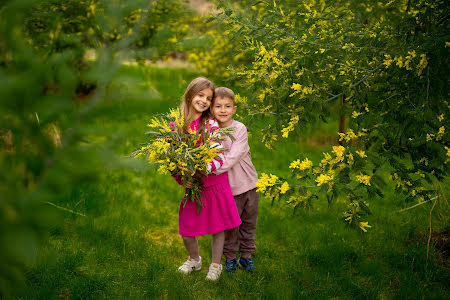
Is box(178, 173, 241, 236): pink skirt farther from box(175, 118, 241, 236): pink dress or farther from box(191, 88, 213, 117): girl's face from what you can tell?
box(191, 88, 213, 117): girl's face

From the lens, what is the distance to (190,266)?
3756 mm

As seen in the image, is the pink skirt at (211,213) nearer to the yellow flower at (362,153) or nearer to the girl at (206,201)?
the girl at (206,201)

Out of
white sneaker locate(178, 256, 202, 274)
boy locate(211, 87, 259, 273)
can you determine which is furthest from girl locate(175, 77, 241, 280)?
white sneaker locate(178, 256, 202, 274)

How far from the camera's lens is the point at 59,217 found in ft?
2.52

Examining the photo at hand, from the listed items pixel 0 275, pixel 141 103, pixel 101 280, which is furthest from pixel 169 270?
pixel 141 103

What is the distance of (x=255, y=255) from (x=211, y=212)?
0.99 m

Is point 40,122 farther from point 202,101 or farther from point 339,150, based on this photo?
point 202,101

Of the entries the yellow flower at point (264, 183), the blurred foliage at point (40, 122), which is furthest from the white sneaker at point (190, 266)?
the blurred foliage at point (40, 122)

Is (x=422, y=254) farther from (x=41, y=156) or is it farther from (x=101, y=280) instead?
(x=41, y=156)

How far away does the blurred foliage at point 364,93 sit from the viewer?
2.39m

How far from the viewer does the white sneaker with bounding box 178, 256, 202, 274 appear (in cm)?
370

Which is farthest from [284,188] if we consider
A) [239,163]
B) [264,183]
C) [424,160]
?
[239,163]

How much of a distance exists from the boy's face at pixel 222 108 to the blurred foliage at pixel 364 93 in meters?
0.35

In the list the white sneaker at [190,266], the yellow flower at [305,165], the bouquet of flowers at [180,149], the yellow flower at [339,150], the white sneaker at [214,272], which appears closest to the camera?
the yellow flower at [339,150]
